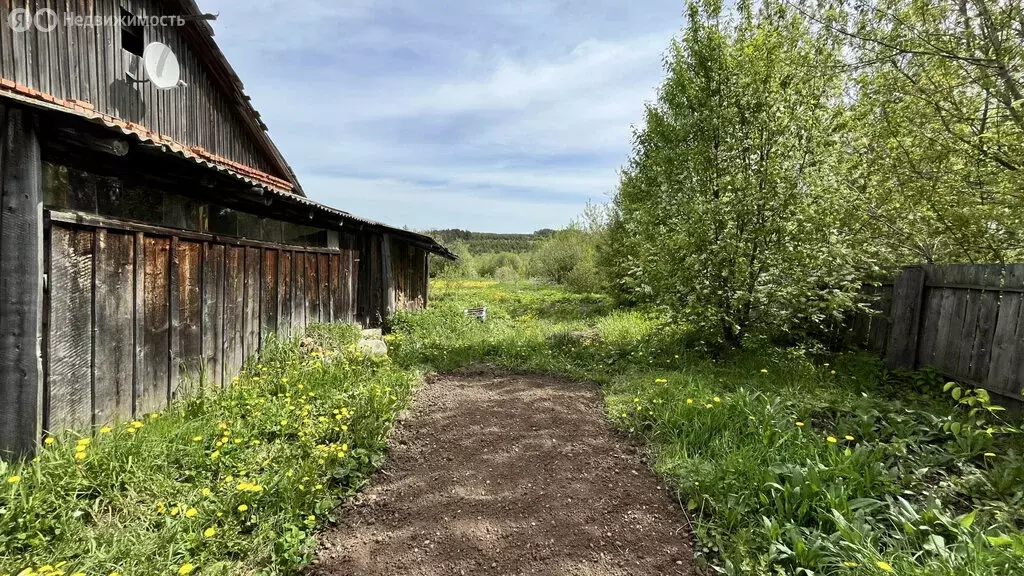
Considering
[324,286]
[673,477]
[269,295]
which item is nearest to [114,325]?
[269,295]

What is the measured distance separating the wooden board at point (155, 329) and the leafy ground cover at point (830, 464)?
4383 millimetres

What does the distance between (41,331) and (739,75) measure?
7.61 meters

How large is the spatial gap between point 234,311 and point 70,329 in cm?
189

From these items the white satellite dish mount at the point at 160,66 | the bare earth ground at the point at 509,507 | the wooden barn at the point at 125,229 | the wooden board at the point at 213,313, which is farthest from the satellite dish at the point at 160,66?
the bare earth ground at the point at 509,507

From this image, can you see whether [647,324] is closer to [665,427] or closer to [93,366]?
[665,427]

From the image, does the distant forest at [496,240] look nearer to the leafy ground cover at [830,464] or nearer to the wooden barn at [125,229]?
the wooden barn at [125,229]

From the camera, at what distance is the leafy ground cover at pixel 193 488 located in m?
2.23

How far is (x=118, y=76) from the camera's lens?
523cm

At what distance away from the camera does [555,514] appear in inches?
114

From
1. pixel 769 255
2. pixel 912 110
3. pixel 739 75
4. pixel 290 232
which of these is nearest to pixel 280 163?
pixel 290 232

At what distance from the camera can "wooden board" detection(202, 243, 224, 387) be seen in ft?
14.8

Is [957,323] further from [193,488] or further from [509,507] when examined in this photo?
[193,488]

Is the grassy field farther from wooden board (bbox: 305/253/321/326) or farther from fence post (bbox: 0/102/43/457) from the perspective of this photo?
wooden board (bbox: 305/253/321/326)

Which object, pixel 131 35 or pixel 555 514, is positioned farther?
pixel 131 35
